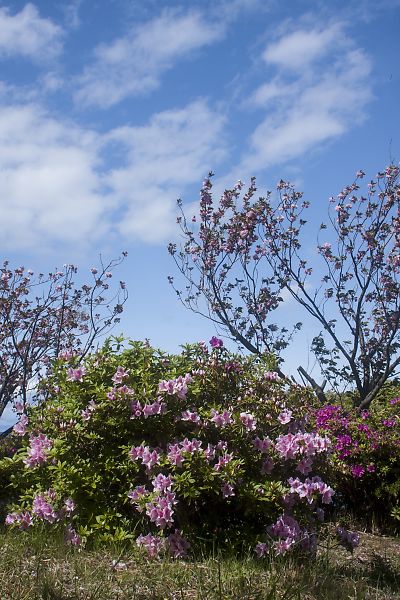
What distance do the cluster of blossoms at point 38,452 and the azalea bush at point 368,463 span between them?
12.8 feet

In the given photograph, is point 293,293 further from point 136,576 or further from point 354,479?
→ point 136,576

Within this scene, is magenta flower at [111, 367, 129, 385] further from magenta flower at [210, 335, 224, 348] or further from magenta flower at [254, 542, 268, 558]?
magenta flower at [254, 542, 268, 558]

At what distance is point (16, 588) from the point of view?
4.00 metres

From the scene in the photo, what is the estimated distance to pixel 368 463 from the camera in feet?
27.1

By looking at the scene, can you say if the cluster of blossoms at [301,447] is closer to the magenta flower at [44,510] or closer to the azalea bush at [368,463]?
the magenta flower at [44,510]

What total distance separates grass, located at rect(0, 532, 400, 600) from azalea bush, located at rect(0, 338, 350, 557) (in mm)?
210

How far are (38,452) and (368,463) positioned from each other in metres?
4.47

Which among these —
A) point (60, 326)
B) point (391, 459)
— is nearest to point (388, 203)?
point (391, 459)

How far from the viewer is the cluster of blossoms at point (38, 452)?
573 centimetres

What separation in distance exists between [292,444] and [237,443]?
479 mm

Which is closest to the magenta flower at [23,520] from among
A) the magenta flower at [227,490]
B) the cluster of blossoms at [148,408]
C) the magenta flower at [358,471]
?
the cluster of blossoms at [148,408]

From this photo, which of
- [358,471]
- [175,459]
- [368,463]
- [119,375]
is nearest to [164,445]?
[175,459]

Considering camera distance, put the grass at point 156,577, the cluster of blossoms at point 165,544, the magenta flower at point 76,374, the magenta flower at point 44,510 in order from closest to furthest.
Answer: the grass at point 156,577 < the cluster of blossoms at point 165,544 < the magenta flower at point 44,510 < the magenta flower at point 76,374

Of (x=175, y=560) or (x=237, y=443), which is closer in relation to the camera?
(x=175, y=560)
